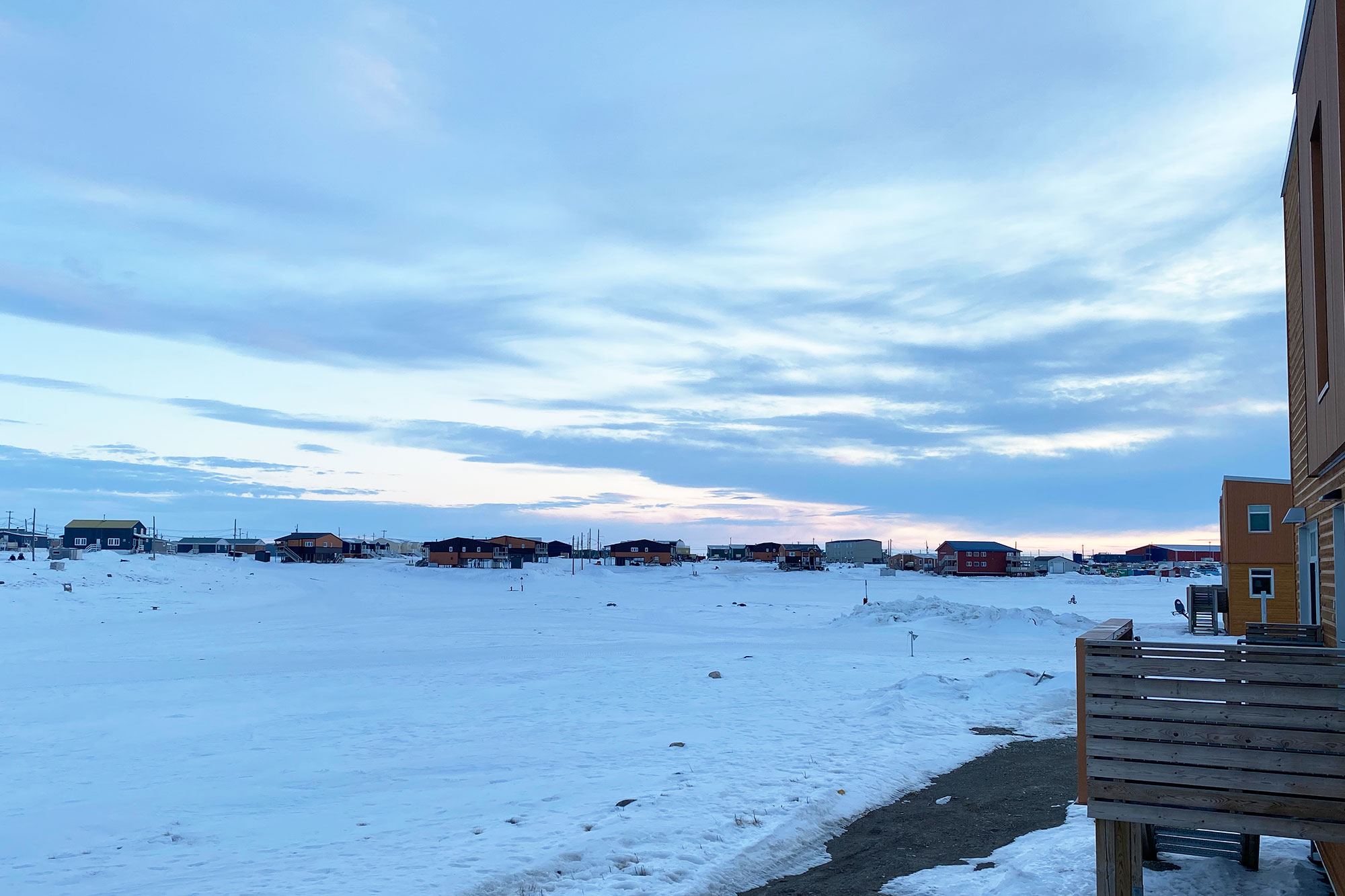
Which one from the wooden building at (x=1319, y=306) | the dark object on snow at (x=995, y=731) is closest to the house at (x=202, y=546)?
the dark object on snow at (x=995, y=731)

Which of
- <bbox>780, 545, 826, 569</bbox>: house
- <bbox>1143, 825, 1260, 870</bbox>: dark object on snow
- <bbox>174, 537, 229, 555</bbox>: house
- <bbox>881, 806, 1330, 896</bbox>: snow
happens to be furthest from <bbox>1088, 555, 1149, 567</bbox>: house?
<bbox>1143, 825, 1260, 870</bbox>: dark object on snow

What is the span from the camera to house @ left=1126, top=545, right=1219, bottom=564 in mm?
179625

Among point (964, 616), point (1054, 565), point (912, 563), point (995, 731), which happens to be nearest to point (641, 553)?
point (912, 563)

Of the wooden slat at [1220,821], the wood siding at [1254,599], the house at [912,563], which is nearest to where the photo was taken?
the wooden slat at [1220,821]

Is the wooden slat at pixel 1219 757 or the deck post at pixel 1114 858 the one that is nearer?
the wooden slat at pixel 1219 757

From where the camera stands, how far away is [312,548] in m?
125

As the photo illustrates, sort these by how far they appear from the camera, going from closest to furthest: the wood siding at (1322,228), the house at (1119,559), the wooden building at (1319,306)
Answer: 1. the wood siding at (1322,228)
2. the wooden building at (1319,306)
3. the house at (1119,559)

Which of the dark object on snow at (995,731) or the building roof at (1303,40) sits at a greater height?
the building roof at (1303,40)

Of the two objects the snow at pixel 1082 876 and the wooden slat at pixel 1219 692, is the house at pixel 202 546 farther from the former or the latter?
the wooden slat at pixel 1219 692

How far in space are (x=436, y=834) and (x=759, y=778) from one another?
15.6 feet

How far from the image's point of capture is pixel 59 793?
13188 millimetres

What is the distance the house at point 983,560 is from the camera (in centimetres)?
10675

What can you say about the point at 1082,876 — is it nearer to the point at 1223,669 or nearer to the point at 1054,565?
the point at 1223,669

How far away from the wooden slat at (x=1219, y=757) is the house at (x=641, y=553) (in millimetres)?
126722
